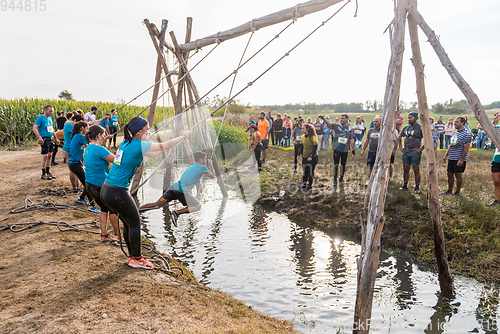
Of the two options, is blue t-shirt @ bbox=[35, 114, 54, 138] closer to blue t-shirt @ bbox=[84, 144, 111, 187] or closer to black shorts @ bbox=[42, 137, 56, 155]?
black shorts @ bbox=[42, 137, 56, 155]

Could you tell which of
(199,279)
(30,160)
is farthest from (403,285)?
(30,160)

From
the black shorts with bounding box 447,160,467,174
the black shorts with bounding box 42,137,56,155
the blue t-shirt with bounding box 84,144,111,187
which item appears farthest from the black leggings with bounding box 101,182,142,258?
the black shorts with bounding box 447,160,467,174

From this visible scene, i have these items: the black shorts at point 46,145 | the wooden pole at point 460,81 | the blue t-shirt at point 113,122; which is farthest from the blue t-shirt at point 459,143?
the blue t-shirt at point 113,122

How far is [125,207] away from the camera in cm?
425

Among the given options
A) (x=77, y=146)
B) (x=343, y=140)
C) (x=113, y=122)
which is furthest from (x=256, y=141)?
(x=113, y=122)

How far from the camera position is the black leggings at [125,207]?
4.23 meters

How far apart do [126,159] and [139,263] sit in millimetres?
1565

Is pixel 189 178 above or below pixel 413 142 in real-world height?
below

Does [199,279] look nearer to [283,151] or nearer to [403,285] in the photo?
[403,285]

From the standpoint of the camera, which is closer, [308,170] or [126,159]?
[126,159]

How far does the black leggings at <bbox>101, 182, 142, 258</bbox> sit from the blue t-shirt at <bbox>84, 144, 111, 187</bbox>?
3.55 feet

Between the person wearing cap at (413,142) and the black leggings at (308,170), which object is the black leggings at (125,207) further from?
the person wearing cap at (413,142)

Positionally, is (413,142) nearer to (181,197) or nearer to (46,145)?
(181,197)

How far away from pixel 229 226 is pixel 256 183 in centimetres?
360
